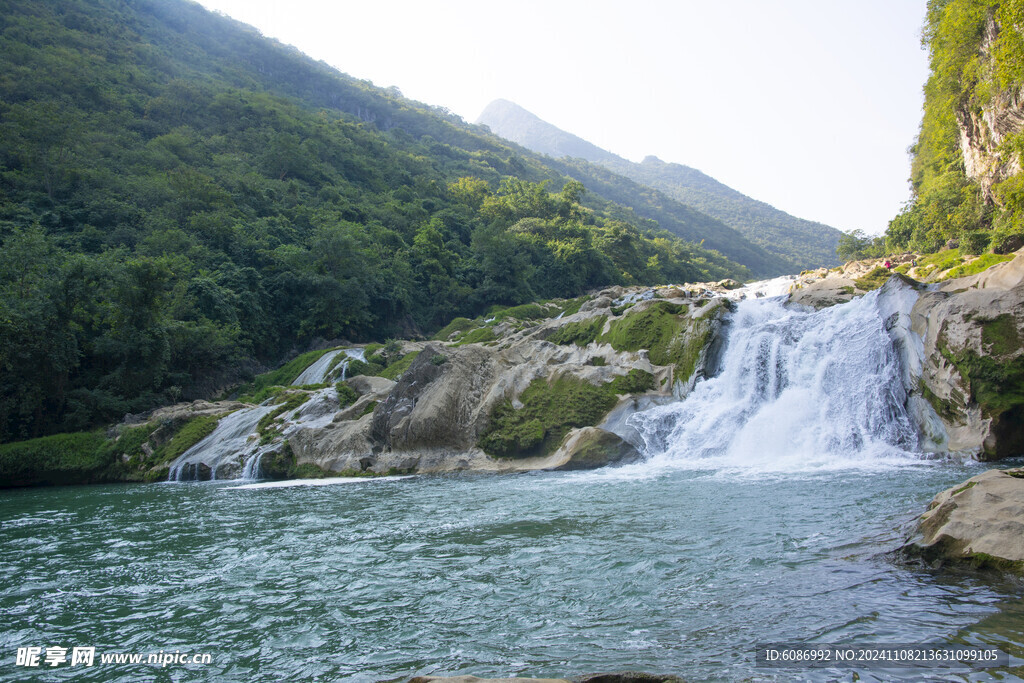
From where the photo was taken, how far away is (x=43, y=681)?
474 centimetres

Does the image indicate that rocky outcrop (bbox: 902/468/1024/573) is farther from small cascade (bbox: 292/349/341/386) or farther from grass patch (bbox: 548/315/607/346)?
small cascade (bbox: 292/349/341/386)

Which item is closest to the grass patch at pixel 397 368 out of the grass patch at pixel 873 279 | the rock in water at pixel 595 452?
the rock in water at pixel 595 452

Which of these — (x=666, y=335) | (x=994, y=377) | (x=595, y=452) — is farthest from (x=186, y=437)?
(x=994, y=377)

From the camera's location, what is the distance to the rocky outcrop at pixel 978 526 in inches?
212

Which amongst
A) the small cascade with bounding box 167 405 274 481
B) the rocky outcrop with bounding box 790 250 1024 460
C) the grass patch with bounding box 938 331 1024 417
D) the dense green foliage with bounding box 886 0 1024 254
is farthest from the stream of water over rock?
the dense green foliage with bounding box 886 0 1024 254

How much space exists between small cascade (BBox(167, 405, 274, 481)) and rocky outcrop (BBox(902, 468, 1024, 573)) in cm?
2038

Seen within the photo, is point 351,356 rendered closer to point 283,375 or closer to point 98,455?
point 283,375

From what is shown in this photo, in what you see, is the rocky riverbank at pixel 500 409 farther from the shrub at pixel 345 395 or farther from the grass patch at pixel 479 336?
the grass patch at pixel 479 336

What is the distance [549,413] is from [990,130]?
3087 cm

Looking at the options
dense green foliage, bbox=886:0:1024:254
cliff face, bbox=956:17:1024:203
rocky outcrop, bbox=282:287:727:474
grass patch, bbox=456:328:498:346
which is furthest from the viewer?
grass patch, bbox=456:328:498:346

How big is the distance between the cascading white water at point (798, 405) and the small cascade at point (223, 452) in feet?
48.7

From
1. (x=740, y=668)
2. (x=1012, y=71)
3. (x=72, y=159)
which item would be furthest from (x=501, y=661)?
(x=72, y=159)

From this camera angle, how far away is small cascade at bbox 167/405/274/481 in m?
20.2

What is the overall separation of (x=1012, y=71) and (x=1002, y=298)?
8.61 meters
